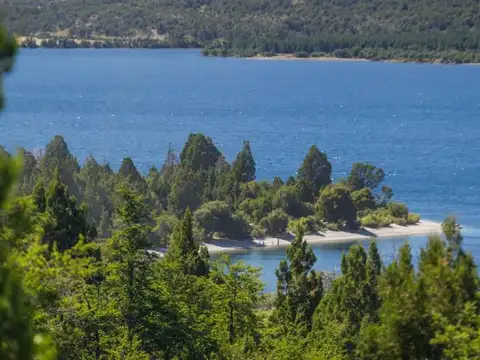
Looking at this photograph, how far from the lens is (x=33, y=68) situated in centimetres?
19200

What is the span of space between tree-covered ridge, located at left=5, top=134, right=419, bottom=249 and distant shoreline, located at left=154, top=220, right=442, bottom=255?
655mm

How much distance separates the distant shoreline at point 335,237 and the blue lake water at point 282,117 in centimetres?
142

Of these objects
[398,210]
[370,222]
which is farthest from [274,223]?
[398,210]

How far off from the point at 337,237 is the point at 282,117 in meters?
62.5

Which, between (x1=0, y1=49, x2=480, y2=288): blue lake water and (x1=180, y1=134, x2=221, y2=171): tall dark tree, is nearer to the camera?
(x1=180, y1=134, x2=221, y2=171): tall dark tree

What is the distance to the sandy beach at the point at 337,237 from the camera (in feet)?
173

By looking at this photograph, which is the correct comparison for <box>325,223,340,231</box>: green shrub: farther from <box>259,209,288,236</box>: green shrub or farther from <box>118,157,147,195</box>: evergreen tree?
<box>118,157,147,195</box>: evergreen tree

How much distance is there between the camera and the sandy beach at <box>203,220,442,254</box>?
52.8 meters

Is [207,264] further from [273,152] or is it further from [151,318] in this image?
[273,152]

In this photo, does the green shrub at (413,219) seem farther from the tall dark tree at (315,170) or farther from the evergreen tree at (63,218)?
the evergreen tree at (63,218)

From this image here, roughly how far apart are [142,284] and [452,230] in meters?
5.16

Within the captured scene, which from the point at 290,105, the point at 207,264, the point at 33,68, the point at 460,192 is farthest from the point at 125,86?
the point at 207,264

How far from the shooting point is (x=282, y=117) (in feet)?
385

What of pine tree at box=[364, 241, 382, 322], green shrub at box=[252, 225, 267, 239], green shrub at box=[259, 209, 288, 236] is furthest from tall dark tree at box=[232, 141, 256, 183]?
pine tree at box=[364, 241, 382, 322]
